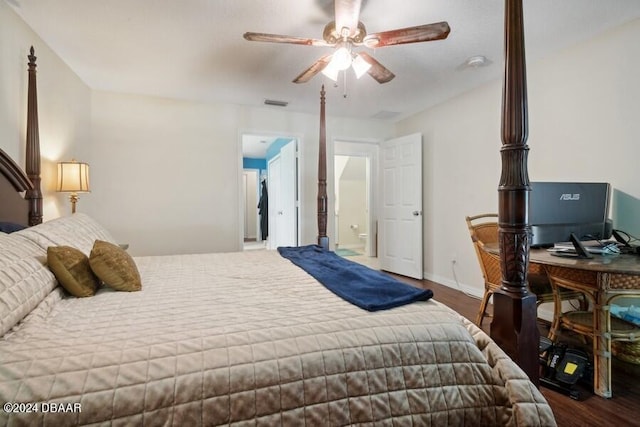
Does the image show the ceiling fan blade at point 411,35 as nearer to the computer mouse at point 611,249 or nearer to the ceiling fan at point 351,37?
the ceiling fan at point 351,37

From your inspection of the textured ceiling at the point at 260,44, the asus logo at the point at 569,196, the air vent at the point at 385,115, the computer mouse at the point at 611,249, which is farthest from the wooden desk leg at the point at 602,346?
the air vent at the point at 385,115

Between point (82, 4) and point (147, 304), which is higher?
point (82, 4)

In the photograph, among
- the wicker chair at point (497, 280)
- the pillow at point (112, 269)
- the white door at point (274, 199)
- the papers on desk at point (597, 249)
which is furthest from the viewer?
the white door at point (274, 199)

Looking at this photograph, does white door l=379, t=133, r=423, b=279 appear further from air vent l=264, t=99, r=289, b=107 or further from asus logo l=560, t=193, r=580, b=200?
asus logo l=560, t=193, r=580, b=200

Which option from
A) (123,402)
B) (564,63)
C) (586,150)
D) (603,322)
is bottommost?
(603,322)

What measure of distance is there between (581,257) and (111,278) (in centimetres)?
266

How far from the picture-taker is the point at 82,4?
6.88 feet

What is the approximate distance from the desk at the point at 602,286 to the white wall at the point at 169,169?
11.5 ft

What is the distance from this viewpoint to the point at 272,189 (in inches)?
241

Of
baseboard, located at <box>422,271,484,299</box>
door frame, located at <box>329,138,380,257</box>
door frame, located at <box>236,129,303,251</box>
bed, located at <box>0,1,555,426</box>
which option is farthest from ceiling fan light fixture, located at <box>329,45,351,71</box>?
baseboard, located at <box>422,271,484,299</box>

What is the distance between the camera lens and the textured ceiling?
213 cm

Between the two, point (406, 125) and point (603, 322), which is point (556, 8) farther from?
point (406, 125)

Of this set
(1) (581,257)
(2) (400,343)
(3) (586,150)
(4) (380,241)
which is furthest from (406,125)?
(2) (400,343)

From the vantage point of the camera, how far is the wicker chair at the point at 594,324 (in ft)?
5.84
